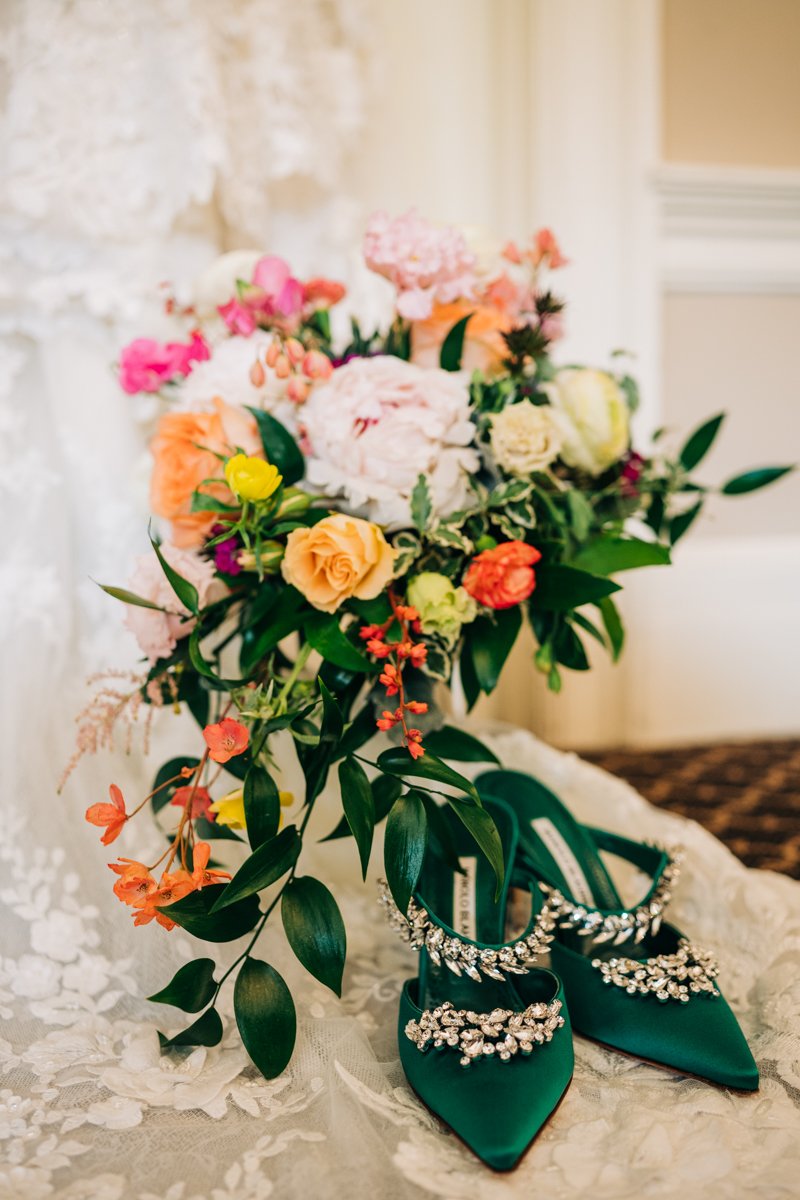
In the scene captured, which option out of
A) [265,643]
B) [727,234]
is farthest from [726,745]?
[265,643]

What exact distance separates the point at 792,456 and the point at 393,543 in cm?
125

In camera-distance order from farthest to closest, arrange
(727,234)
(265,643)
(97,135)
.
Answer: (727,234) < (97,135) < (265,643)

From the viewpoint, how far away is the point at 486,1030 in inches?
22.1

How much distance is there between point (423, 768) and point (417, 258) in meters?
0.45

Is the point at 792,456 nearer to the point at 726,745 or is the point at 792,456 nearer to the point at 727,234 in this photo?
the point at 727,234

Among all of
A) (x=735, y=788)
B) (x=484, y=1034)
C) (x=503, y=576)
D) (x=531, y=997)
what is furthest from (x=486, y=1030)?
(x=735, y=788)

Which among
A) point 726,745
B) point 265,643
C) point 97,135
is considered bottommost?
point 726,745

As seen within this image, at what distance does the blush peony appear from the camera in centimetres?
67

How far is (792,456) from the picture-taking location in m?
1.66

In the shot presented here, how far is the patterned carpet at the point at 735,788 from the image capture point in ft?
3.61

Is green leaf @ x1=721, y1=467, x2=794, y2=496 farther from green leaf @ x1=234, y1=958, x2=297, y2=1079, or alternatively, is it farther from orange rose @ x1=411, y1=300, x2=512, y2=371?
green leaf @ x1=234, y1=958, x2=297, y2=1079

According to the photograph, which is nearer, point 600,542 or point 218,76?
point 600,542

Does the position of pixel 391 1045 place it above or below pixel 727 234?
below

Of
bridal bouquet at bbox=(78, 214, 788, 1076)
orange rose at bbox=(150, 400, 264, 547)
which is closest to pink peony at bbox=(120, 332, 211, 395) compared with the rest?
bridal bouquet at bbox=(78, 214, 788, 1076)
